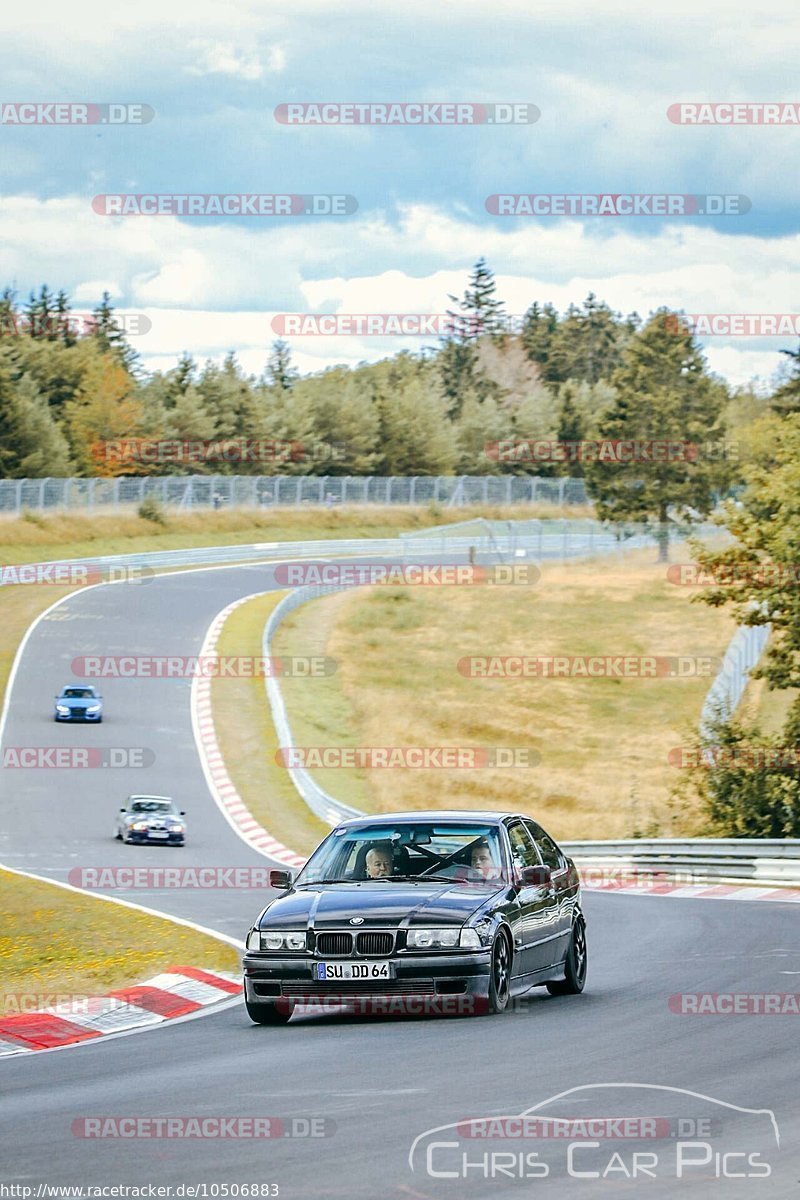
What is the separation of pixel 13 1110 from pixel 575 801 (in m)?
33.8

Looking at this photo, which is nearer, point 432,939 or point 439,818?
point 432,939

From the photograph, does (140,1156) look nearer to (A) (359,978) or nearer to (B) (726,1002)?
(A) (359,978)

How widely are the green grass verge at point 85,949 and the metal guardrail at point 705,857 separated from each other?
11.4m

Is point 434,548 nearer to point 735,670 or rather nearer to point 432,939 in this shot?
point 735,670

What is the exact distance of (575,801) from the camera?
42125mm

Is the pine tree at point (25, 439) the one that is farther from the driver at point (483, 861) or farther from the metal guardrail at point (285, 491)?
the driver at point (483, 861)

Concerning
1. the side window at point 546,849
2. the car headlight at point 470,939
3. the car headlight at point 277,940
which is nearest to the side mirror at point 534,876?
the side window at point 546,849

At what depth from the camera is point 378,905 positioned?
12.0 meters

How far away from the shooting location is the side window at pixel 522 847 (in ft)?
43.2

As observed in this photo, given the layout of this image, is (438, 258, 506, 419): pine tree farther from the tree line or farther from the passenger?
the passenger

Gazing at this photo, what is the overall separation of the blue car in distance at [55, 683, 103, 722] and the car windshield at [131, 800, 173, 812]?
11195 millimetres

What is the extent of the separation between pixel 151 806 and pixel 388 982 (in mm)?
23100

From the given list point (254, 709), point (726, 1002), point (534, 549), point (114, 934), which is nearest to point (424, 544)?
point (534, 549)

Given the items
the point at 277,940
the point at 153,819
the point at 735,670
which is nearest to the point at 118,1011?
the point at 277,940
